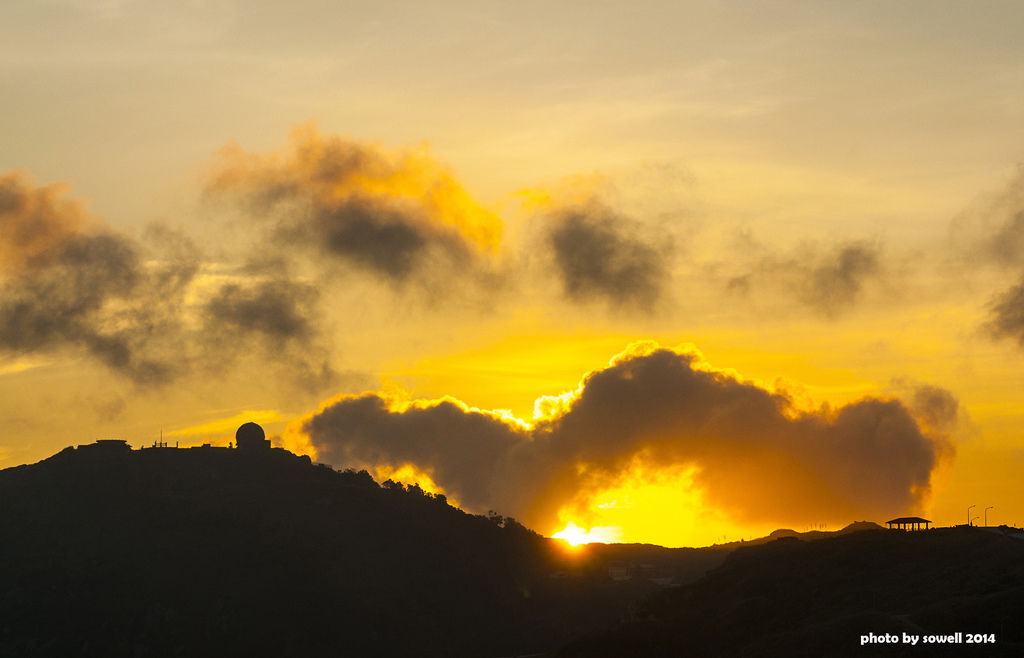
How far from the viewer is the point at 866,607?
167m

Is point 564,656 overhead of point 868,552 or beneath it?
beneath

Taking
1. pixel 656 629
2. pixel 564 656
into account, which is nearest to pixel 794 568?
pixel 656 629

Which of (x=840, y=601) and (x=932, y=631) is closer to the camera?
(x=932, y=631)

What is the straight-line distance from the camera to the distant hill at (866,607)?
473 feet

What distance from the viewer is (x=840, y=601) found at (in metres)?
174

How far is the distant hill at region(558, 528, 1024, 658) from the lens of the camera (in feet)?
473

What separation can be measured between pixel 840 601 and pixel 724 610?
22.2 meters

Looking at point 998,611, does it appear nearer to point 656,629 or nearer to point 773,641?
point 773,641

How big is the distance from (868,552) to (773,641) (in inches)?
1489

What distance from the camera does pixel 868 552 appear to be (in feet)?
637

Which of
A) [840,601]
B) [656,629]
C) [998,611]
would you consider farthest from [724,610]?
[998,611]

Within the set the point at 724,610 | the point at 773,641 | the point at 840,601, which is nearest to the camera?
the point at 773,641

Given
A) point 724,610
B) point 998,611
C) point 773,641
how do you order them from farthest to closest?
point 724,610, point 773,641, point 998,611

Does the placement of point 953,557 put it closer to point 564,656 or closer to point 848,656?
point 848,656
